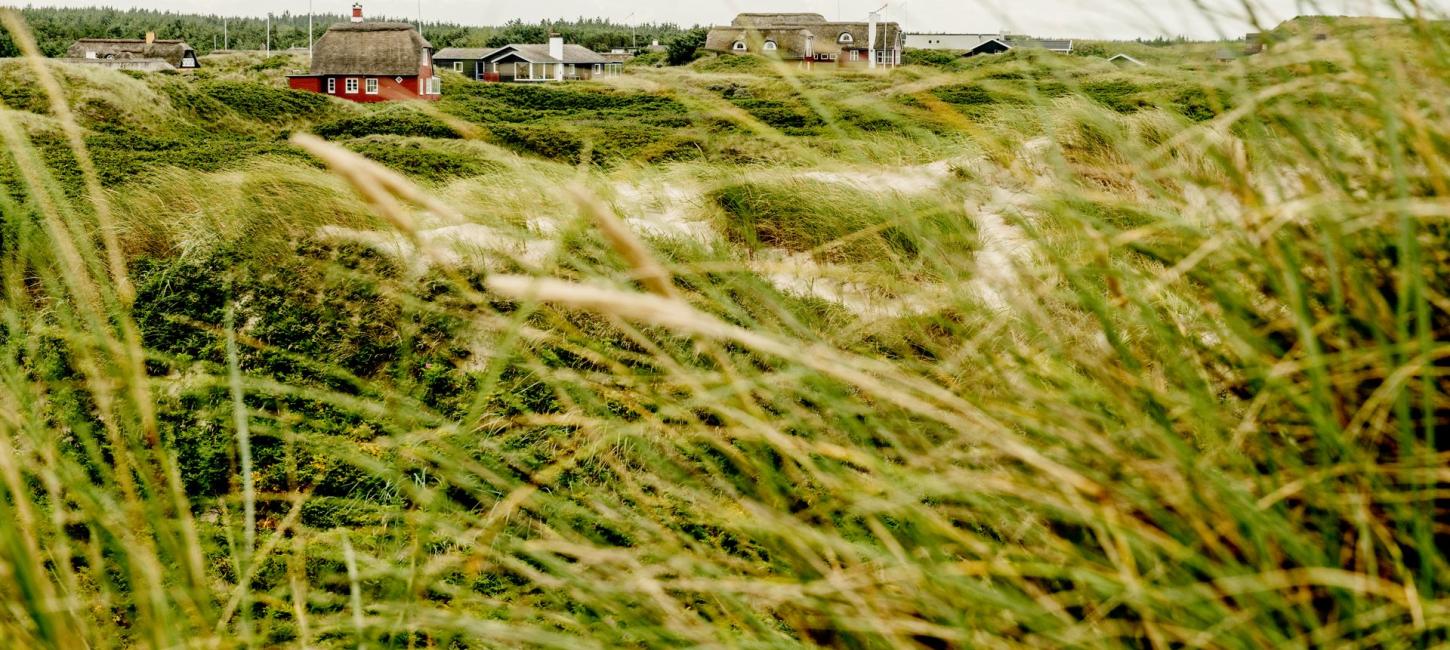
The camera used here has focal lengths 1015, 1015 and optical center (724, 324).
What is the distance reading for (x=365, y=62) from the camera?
38625 millimetres

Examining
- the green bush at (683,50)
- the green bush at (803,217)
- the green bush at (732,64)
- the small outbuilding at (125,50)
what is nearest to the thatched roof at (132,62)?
the small outbuilding at (125,50)

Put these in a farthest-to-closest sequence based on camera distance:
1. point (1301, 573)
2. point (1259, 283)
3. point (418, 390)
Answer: point (418, 390) → point (1259, 283) → point (1301, 573)

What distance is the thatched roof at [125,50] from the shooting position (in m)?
→ 58.9

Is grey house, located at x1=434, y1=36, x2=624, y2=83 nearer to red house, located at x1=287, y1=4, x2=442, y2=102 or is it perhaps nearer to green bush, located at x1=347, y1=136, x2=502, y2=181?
red house, located at x1=287, y1=4, x2=442, y2=102

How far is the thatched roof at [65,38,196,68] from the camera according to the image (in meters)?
58.9

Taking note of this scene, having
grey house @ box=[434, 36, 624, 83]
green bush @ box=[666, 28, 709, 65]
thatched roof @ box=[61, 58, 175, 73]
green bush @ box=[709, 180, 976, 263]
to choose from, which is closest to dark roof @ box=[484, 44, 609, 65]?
grey house @ box=[434, 36, 624, 83]

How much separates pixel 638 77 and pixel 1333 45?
111cm

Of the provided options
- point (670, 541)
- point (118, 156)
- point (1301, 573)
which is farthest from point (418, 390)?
point (118, 156)

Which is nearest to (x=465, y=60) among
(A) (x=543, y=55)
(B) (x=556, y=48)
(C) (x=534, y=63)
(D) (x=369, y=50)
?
(C) (x=534, y=63)

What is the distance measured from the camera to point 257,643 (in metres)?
1.13

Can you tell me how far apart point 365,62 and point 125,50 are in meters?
30.6

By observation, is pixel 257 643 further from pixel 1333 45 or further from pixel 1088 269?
pixel 1333 45

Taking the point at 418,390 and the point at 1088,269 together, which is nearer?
the point at 1088,269

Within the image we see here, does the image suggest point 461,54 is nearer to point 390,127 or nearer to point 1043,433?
point 390,127
